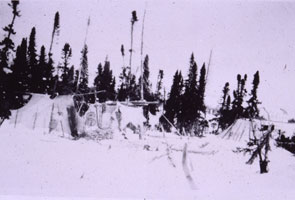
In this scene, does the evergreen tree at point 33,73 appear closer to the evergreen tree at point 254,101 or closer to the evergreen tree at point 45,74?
the evergreen tree at point 45,74

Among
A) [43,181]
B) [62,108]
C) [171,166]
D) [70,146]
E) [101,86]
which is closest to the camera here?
[43,181]

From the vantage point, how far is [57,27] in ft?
15.4

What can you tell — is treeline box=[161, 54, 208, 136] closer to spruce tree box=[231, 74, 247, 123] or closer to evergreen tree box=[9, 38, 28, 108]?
spruce tree box=[231, 74, 247, 123]

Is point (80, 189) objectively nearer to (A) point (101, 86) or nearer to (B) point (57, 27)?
(B) point (57, 27)

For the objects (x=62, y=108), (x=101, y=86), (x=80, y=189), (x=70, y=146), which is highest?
(x=101, y=86)

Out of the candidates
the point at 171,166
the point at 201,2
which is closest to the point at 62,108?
the point at 171,166

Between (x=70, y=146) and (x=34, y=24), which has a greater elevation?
(x=34, y=24)

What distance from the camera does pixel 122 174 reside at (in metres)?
4.23

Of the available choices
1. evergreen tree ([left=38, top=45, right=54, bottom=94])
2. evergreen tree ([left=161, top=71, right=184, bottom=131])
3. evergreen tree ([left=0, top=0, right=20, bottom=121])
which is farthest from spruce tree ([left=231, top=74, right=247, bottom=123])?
evergreen tree ([left=161, top=71, right=184, bottom=131])

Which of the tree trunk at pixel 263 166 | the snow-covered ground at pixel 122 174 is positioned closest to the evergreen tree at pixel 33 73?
the snow-covered ground at pixel 122 174

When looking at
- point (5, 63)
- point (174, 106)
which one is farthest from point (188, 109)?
point (5, 63)

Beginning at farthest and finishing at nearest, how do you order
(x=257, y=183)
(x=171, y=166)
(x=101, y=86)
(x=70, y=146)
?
(x=101, y=86) < (x=70, y=146) < (x=171, y=166) < (x=257, y=183)

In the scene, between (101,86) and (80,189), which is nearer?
(80,189)

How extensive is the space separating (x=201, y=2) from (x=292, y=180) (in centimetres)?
334
